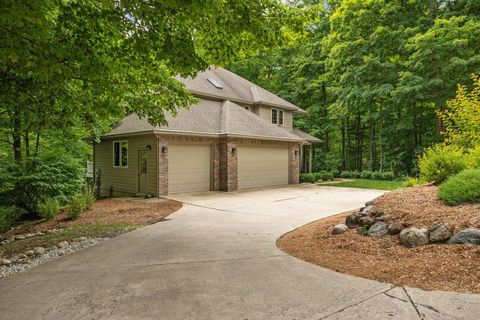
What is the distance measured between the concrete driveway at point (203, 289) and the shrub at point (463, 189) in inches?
111

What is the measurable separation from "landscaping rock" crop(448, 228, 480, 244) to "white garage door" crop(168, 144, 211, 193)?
10.5 m

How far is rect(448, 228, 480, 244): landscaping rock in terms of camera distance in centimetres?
416

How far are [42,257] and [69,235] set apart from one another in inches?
60.5

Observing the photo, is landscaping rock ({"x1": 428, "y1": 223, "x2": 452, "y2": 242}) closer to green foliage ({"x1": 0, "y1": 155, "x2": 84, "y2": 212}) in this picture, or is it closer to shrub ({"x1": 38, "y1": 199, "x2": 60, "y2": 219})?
shrub ({"x1": 38, "y1": 199, "x2": 60, "y2": 219})

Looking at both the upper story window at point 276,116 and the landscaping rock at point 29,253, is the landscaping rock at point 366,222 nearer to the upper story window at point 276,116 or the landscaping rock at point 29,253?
the landscaping rock at point 29,253

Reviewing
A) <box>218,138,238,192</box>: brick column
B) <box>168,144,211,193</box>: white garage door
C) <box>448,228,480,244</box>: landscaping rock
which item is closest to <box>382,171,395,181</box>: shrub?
<box>218,138,238,192</box>: brick column

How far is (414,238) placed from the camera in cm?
457

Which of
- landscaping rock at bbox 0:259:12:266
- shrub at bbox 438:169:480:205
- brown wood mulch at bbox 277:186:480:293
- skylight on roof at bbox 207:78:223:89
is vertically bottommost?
landscaping rock at bbox 0:259:12:266

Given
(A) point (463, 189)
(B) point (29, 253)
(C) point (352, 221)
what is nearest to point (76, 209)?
(B) point (29, 253)

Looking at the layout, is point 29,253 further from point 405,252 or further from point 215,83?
point 215,83

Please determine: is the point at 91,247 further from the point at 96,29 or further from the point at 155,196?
the point at 155,196

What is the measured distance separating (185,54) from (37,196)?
7686mm

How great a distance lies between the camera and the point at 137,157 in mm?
14000

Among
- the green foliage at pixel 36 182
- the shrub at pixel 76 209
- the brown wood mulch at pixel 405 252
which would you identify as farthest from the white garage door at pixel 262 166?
the brown wood mulch at pixel 405 252
